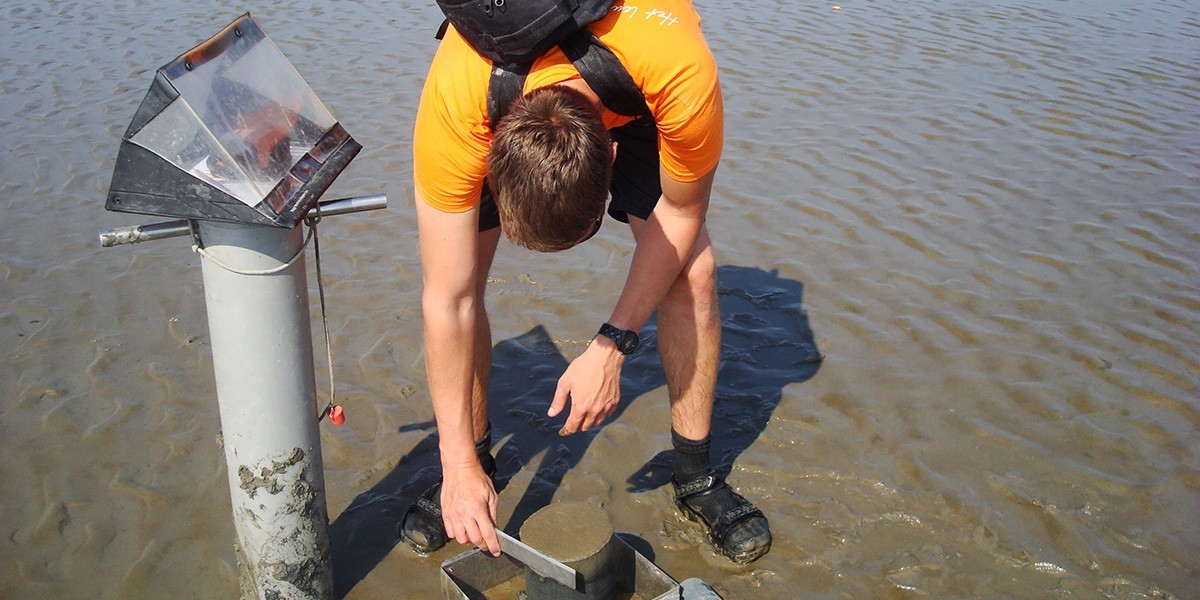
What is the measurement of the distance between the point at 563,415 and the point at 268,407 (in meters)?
1.41

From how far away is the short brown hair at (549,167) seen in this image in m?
1.91

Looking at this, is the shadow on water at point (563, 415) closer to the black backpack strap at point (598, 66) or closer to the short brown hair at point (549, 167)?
the short brown hair at point (549, 167)

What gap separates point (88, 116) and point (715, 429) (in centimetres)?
484

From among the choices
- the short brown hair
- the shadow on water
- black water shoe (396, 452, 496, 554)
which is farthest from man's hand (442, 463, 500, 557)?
the short brown hair

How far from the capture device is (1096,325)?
398cm

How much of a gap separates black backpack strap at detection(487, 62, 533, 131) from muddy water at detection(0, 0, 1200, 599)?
54.4 inches

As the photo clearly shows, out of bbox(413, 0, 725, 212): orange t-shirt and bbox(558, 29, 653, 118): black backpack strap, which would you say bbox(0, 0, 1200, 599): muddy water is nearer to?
bbox(413, 0, 725, 212): orange t-shirt

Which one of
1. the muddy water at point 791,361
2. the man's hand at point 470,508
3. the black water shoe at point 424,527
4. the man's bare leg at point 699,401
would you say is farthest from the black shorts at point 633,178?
the muddy water at point 791,361

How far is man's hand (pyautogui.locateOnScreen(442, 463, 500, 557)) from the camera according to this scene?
230cm

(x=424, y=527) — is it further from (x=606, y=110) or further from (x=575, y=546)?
(x=606, y=110)

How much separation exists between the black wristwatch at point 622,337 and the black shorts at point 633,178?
39cm

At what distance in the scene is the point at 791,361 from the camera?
376 cm

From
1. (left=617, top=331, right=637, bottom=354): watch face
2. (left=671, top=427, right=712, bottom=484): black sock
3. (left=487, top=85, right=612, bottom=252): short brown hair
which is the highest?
(left=487, top=85, right=612, bottom=252): short brown hair

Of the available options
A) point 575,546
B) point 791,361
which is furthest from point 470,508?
point 791,361
